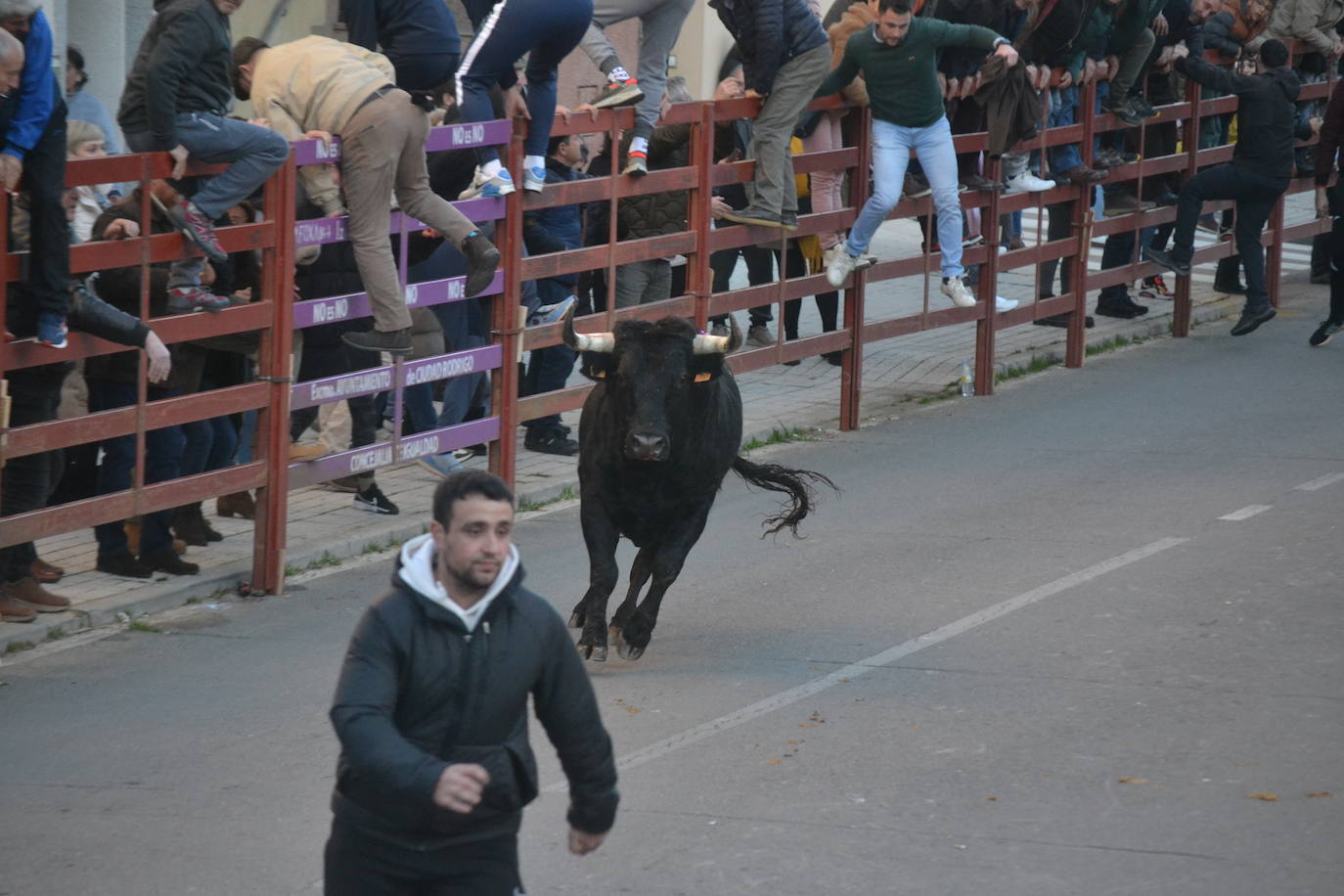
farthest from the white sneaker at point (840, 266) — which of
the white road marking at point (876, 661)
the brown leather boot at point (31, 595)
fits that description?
the brown leather boot at point (31, 595)

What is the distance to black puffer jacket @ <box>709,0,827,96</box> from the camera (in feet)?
44.2

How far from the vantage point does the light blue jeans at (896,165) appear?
14.5 m

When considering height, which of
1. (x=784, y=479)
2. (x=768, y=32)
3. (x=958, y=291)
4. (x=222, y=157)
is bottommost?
(x=784, y=479)

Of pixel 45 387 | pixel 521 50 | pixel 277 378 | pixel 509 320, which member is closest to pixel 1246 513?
pixel 509 320

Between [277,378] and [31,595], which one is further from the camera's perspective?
[277,378]

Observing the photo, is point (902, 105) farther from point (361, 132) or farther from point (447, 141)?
point (361, 132)

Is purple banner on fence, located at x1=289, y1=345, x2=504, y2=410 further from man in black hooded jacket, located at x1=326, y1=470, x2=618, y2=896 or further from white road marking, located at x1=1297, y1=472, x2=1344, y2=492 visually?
man in black hooded jacket, located at x1=326, y1=470, x2=618, y2=896

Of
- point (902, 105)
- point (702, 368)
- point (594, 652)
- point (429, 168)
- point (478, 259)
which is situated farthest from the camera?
point (902, 105)

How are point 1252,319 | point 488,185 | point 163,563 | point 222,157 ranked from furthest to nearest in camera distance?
point 1252,319, point 488,185, point 163,563, point 222,157

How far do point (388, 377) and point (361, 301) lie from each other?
490mm

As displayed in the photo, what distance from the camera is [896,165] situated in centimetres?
1455

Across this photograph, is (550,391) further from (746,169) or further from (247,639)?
(247,639)

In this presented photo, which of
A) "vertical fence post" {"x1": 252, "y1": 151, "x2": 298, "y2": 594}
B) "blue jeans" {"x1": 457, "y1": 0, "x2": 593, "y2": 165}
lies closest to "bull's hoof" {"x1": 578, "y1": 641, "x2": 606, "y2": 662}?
"vertical fence post" {"x1": 252, "y1": 151, "x2": 298, "y2": 594}

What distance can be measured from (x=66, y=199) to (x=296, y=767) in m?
3.16
